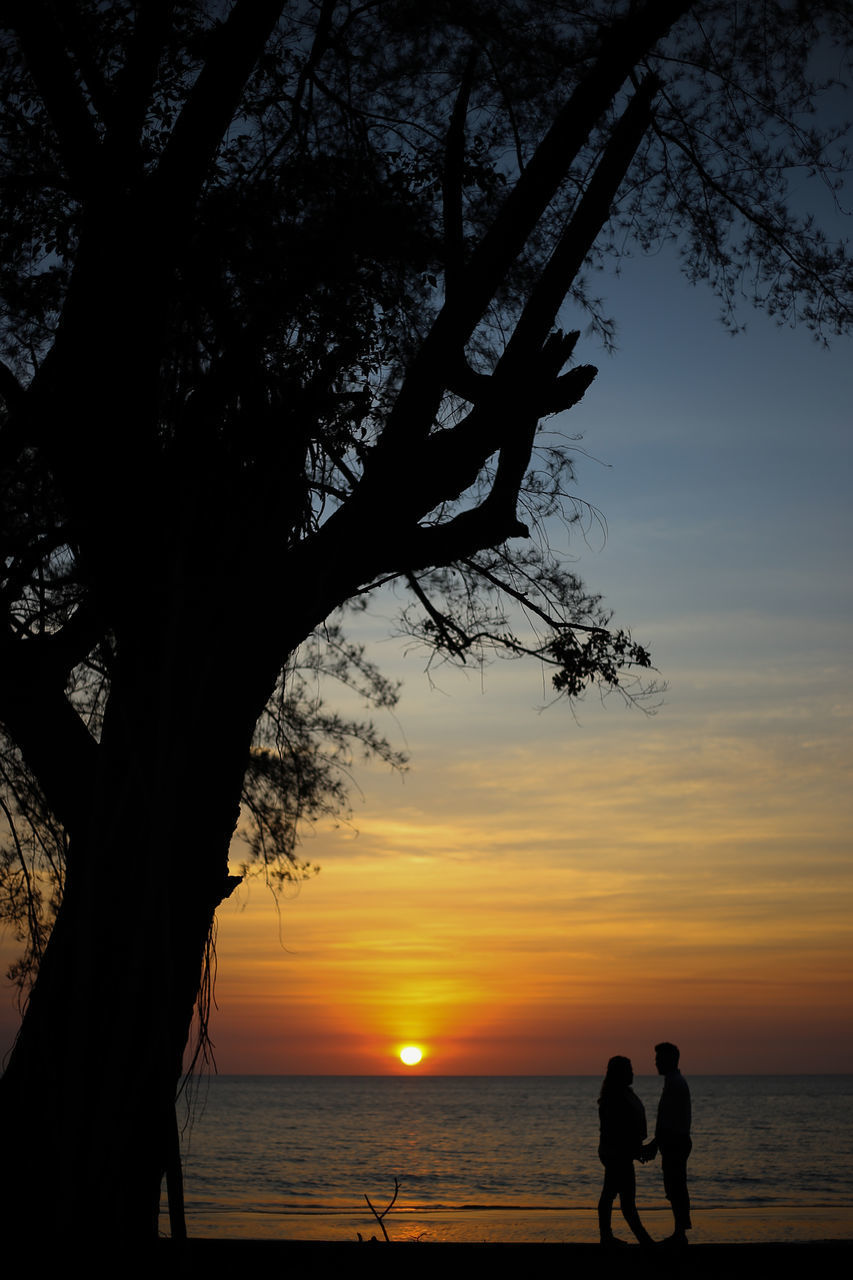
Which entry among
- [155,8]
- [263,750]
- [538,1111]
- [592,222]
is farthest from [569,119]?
[538,1111]

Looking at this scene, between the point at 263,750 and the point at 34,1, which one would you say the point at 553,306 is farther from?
the point at 263,750

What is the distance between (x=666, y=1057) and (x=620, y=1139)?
0.60m

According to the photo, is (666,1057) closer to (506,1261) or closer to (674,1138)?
(674,1138)

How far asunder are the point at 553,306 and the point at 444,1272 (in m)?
4.68

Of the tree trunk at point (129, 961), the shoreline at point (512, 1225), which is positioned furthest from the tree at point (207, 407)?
the shoreline at point (512, 1225)

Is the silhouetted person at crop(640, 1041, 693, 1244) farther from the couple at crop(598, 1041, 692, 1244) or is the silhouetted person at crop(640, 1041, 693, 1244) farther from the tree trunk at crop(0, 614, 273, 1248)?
the tree trunk at crop(0, 614, 273, 1248)

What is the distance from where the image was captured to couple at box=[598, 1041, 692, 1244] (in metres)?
6.55

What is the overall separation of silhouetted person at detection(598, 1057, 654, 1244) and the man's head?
0.20 m

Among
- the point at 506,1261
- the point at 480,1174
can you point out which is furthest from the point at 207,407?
the point at 480,1174

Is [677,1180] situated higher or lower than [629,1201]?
higher

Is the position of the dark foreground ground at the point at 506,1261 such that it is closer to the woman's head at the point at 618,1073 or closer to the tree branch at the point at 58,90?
the woman's head at the point at 618,1073

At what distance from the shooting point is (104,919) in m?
2.05

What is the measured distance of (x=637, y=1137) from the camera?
677cm

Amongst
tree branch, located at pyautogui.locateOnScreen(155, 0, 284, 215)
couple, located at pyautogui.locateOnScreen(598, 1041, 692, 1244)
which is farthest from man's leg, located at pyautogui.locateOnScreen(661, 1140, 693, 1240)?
tree branch, located at pyautogui.locateOnScreen(155, 0, 284, 215)
